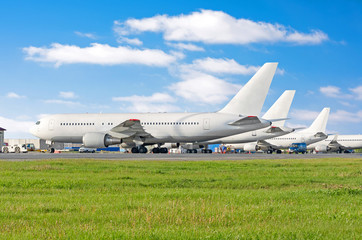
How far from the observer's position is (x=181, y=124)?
48500mm

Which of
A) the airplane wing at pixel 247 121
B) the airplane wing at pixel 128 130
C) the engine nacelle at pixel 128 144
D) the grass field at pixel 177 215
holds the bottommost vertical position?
the grass field at pixel 177 215

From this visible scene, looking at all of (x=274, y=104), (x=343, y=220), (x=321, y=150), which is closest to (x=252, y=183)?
(x=343, y=220)

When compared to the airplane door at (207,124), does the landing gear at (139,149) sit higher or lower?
lower

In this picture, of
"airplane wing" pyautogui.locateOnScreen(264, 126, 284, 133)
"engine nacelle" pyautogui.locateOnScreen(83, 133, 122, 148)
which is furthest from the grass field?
"airplane wing" pyautogui.locateOnScreen(264, 126, 284, 133)

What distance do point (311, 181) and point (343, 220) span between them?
775 cm

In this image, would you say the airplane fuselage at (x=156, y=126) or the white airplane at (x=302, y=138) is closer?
the airplane fuselage at (x=156, y=126)

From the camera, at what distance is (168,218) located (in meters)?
7.30

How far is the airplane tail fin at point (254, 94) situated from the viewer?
4662cm

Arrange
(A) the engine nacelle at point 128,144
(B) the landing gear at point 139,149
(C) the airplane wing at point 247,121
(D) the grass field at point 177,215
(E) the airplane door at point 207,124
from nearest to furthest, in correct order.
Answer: (D) the grass field at point 177,215, (C) the airplane wing at point 247,121, (E) the airplane door at point 207,124, (A) the engine nacelle at point 128,144, (B) the landing gear at point 139,149

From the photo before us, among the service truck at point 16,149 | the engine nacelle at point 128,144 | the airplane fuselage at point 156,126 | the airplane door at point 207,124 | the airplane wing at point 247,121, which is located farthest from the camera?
the service truck at point 16,149

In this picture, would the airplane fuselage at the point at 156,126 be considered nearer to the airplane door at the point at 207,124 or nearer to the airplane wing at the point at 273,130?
the airplane door at the point at 207,124

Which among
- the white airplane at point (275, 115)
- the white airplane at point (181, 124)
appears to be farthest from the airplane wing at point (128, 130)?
the white airplane at point (275, 115)

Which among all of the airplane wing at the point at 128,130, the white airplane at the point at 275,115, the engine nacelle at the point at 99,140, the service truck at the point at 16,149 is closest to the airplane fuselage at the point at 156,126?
the airplane wing at the point at 128,130

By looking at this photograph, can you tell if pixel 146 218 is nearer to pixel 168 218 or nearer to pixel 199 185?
pixel 168 218
